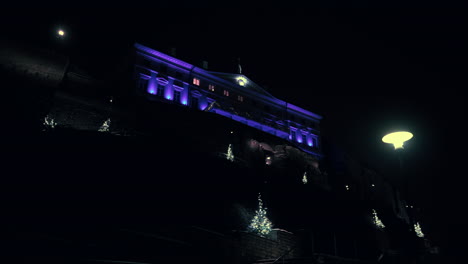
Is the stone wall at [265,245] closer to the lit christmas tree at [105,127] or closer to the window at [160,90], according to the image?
the lit christmas tree at [105,127]

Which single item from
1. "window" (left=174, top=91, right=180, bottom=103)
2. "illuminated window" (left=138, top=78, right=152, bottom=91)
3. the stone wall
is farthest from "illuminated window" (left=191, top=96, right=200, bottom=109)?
the stone wall

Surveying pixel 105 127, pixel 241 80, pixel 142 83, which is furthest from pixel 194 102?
pixel 105 127

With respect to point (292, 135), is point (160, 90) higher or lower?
higher

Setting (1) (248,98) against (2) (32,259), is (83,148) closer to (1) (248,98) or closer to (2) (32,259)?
(2) (32,259)

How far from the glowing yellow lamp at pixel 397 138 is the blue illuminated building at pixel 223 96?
32.3 meters

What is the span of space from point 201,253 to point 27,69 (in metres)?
23.6

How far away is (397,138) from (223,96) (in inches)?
1593

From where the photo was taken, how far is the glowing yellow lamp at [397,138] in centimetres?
1056

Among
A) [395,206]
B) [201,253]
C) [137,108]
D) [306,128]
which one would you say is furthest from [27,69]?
→ [395,206]

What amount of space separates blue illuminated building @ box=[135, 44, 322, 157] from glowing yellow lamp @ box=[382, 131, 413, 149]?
32.3 metres

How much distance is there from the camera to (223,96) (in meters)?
50.2

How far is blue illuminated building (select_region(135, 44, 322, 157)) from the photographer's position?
4353 cm

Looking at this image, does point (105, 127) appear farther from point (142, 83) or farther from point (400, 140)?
Result: point (400, 140)

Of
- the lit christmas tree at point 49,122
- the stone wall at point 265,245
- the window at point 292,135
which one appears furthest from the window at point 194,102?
the stone wall at point 265,245
